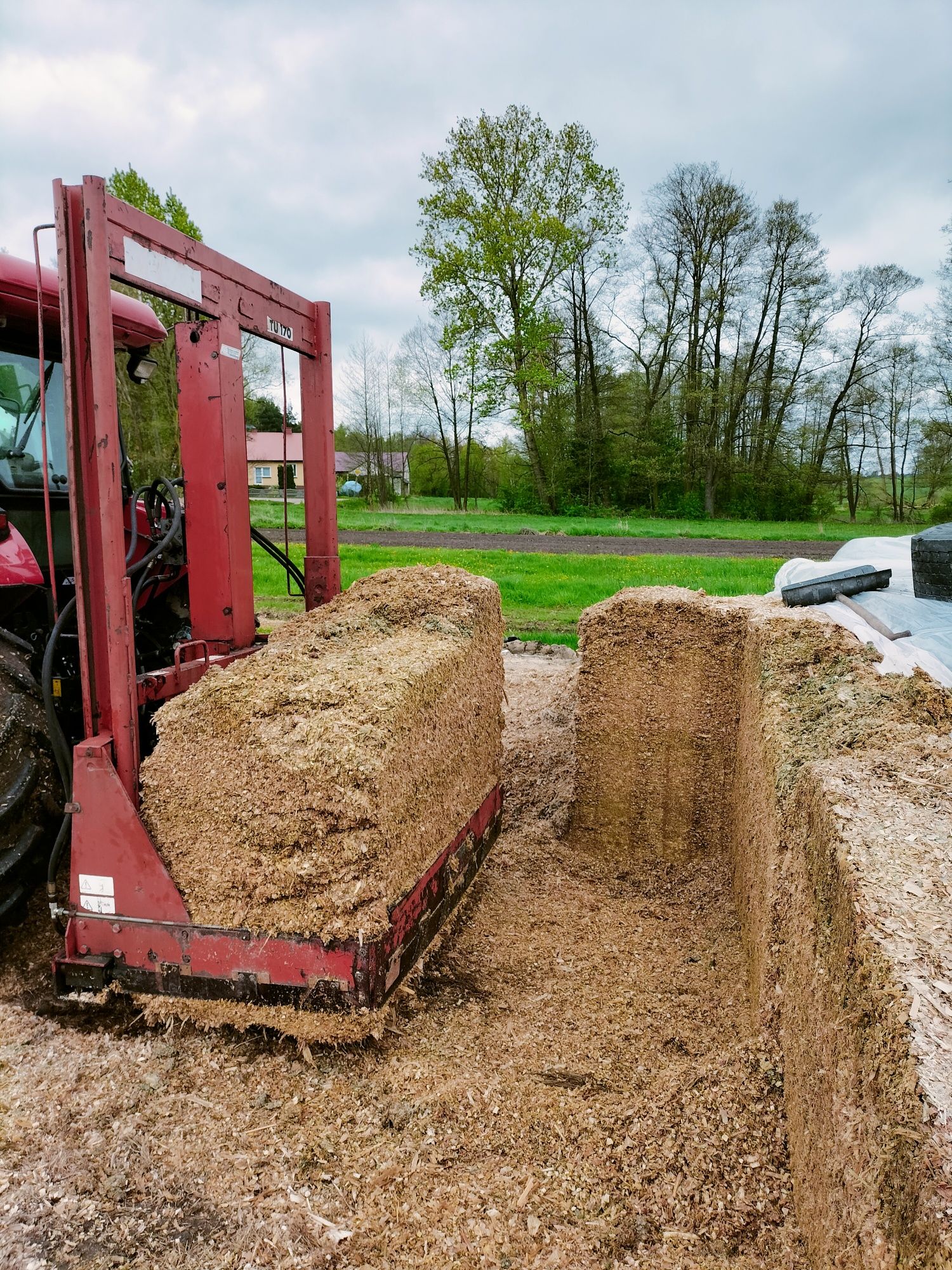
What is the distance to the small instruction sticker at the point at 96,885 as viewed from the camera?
2689 mm

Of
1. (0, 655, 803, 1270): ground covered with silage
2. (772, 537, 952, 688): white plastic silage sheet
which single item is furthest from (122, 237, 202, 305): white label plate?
(772, 537, 952, 688): white plastic silage sheet

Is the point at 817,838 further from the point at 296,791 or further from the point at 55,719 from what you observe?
the point at 55,719

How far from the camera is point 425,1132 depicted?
233cm

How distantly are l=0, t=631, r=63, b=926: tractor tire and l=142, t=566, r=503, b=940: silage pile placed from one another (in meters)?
0.44

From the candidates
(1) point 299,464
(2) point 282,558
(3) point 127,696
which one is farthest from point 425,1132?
(1) point 299,464

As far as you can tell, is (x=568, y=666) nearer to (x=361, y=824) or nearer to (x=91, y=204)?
(x=361, y=824)

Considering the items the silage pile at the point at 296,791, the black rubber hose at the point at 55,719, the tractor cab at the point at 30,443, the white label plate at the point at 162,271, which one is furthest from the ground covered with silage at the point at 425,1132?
the white label plate at the point at 162,271

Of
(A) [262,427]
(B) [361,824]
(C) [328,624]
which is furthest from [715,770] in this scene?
(A) [262,427]

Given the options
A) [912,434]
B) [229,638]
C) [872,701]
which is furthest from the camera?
[912,434]

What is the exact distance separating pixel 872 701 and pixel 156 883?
8.13ft

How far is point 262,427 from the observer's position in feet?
141

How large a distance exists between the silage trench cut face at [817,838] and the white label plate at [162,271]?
254 cm

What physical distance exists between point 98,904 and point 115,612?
936 millimetres

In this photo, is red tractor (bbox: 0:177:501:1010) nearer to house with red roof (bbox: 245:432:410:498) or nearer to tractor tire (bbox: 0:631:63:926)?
tractor tire (bbox: 0:631:63:926)
